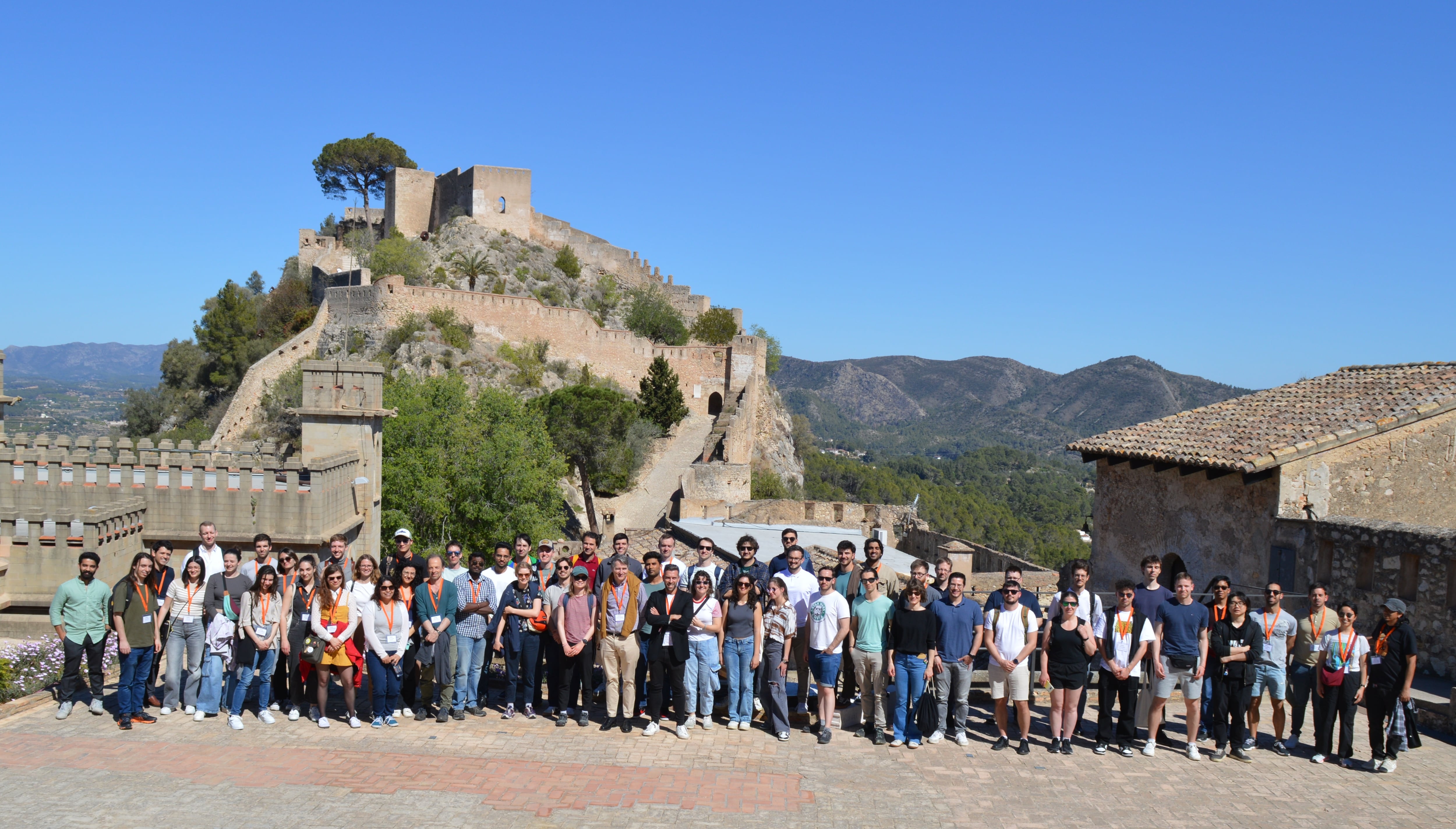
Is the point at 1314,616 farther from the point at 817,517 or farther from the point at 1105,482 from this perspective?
the point at 817,517

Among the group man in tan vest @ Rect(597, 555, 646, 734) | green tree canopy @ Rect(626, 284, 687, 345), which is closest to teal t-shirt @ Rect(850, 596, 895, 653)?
man in tan vest @ Rect(597, 555, 646, 734)

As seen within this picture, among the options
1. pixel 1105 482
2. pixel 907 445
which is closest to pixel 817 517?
pixel 1105 482

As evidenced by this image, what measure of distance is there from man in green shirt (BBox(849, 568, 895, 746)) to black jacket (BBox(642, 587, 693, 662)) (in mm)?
1439

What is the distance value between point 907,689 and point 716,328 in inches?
1845

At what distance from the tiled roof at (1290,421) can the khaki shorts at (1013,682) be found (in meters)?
6.39

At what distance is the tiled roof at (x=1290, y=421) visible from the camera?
13.3 meters

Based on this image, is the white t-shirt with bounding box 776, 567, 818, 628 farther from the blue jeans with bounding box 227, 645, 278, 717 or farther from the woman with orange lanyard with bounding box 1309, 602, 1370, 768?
the blue jeans with bounding box 227, 645, 278, 717

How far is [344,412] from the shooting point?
15.0m

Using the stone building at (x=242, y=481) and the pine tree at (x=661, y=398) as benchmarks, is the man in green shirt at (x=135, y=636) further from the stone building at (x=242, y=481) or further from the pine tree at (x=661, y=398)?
the pine tree at (x=661, y=398)

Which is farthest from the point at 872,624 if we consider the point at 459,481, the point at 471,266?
the point at 471,266

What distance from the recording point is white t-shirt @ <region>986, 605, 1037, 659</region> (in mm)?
8477

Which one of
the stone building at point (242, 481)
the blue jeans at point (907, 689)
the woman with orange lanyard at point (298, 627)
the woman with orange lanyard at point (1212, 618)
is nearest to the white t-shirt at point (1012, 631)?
the blue jeans at point (907, 689)

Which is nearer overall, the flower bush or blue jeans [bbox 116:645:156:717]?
blue jeans [bbox 116:645:156:717]

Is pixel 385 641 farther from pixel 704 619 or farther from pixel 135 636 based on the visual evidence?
pixel 704 619
